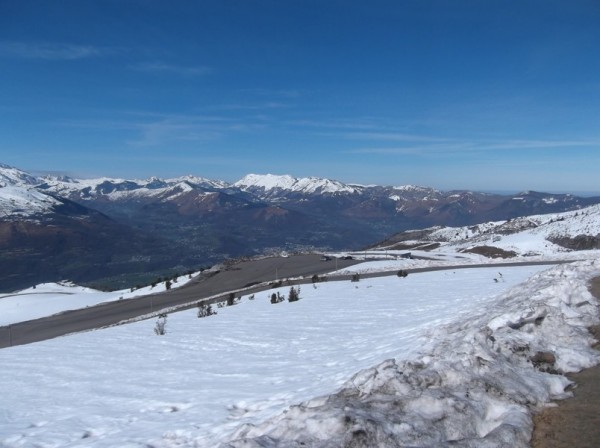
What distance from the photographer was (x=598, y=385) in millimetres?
5430

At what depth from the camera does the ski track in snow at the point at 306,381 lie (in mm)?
4562

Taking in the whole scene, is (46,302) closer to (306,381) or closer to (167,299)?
(167,299)

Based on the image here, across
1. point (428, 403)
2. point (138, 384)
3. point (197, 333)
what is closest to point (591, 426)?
point (428, 403)

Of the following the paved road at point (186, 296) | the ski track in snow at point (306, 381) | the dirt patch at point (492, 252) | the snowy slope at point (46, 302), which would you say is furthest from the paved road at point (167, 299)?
the dirt patch at point (492, 252)

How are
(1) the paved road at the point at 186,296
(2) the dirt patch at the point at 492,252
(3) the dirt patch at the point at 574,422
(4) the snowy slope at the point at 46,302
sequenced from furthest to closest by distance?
(2) the dirt patch at the point at 492,252
(4) the snowy slope at the point at 46,302
(1) the paved road at the point at 186,296
(3) the dirt patch at the point at 574,422

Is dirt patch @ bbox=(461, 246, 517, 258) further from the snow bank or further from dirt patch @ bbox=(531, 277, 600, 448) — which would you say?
dirt patch @ bbox=(531, 277, 600, 448)

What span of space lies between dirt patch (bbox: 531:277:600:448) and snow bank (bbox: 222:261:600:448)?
123 millimetres

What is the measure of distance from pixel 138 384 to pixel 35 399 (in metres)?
1.47

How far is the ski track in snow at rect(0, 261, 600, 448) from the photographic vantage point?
4562 mm

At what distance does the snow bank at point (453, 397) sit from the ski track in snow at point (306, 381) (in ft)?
0.06

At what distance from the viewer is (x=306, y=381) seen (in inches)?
278

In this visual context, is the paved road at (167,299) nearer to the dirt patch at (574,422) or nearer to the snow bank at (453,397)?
the snow bank at (453,397)

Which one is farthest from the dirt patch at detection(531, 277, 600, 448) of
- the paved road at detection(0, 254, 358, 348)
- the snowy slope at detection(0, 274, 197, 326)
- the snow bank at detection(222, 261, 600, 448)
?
the snowy slope at detection(0, 274, 197, 326)

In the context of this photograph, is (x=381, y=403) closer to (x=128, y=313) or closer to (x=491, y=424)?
(x=491, y=424)
